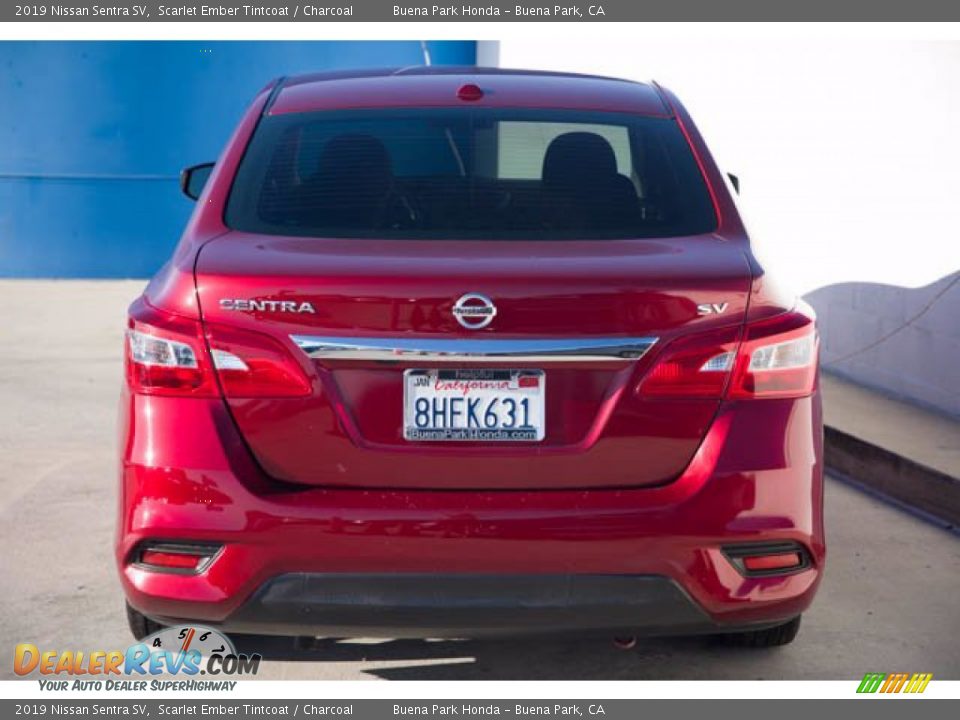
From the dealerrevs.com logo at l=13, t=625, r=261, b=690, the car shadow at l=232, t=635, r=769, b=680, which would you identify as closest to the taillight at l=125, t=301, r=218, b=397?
the dealerrevs.com logo at l=13, t=625, r=261, b=690

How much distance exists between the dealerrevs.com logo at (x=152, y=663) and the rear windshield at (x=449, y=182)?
120 cm

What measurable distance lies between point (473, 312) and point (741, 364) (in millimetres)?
655

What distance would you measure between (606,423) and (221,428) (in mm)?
891

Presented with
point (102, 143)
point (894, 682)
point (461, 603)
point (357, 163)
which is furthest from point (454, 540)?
point (102, 143)

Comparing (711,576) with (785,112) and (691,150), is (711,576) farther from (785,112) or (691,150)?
(785,112)

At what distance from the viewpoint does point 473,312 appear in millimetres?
3238

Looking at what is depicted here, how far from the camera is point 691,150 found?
13.3 ft

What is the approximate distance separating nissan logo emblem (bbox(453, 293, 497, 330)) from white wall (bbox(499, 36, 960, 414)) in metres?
3.98

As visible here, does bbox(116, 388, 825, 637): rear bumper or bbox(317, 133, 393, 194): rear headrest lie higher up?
bbox(317, 133, 393, 194): rear headrest
